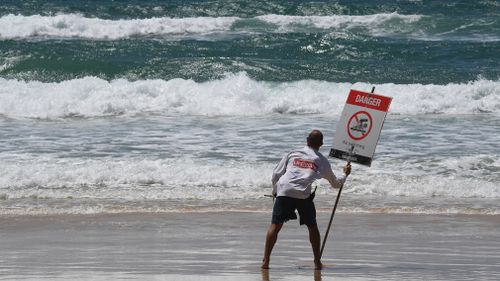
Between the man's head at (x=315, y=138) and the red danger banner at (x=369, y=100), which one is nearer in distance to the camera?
the man's head at (x=315, y=138)

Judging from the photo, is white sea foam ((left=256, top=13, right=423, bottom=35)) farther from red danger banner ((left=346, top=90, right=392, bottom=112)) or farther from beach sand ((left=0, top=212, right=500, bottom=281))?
red danger banner ((left=346, top=90, right=392, bottom=112))

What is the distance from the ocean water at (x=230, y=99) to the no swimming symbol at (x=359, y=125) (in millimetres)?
3360

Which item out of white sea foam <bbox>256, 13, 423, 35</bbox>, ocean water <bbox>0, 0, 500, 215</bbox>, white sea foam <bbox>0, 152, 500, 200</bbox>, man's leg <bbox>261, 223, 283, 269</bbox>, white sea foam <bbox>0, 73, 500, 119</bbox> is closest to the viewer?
man's leg <bbox>261, 223, 283, 269</bbox>

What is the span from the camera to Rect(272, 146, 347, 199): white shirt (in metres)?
9.25

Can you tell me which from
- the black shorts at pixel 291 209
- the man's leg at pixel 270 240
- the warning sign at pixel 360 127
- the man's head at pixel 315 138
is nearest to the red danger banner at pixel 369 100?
the warning sign at pixel 360 127

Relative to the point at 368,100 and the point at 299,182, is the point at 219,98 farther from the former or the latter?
the point at 299,182

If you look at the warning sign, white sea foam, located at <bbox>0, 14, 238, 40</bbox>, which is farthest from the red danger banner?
white sea foam, located at <bbox>0, 14, 238, 40</bbox>

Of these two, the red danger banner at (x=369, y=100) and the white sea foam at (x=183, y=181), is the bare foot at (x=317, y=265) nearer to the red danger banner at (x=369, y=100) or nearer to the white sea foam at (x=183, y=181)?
the red danger banner at (x=369, y=100)

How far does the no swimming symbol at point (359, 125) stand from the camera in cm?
966

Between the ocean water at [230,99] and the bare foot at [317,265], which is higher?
the bare foot at [317,265]

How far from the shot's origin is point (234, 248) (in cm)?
1047

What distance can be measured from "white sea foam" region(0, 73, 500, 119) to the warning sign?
1084 centimetres

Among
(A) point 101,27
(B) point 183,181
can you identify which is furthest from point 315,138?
(A) point 101,27

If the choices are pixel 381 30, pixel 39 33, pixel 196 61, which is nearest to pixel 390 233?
pixel 196 61
